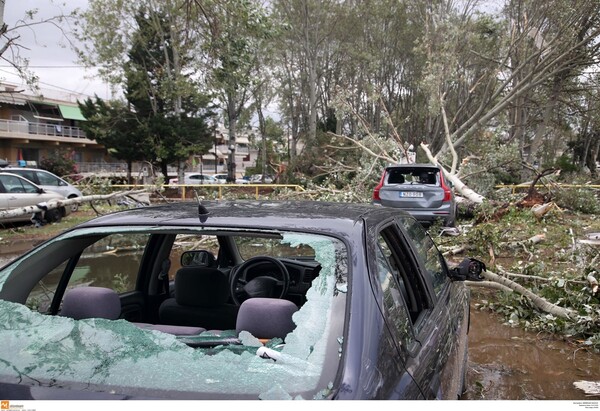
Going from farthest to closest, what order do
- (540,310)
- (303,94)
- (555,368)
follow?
(303,94) < (540,310) < (555,368)

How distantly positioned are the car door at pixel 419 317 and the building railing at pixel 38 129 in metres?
43.2

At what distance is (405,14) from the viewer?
31859 millimetres

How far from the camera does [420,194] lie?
35.9 feet

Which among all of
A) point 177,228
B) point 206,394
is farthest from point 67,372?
point 177,228

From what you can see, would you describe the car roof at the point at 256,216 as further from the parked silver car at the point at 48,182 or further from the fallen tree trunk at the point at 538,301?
the parked silver car at the point at 48,182

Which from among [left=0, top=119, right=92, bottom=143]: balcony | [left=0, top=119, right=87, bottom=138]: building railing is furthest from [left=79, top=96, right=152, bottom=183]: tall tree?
[left=0, top=119, right=87, bottom=138]: building railing

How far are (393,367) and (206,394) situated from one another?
2.07 ft

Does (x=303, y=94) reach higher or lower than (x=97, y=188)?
higher

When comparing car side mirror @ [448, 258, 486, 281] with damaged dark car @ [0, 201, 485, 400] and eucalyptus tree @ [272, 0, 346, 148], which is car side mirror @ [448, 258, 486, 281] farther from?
eucalyptus tree @ [272, 0, 346, 148]

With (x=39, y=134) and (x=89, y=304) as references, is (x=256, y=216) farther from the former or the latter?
(x=39, y=134)

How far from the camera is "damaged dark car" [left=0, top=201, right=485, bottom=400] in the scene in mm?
1593

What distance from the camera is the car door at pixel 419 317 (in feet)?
6.41

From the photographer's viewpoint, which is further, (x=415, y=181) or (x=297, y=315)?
(x=415, y=181)
